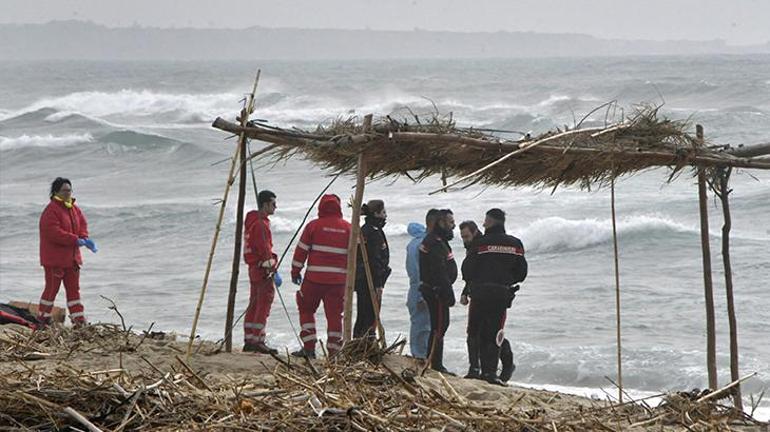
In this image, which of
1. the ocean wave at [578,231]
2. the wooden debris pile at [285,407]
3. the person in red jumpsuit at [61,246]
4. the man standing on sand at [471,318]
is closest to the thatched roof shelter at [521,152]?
the wooden debris pile at [285,407]

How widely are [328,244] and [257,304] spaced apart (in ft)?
3.24

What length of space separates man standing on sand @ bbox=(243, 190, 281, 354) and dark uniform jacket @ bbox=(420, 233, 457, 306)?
1278 mm

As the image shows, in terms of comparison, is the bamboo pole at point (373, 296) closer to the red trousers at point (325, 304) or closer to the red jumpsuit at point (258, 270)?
the red trousers at point (325, 304)

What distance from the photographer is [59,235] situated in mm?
11602

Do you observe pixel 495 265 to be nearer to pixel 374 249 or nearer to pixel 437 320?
pixel 437 320

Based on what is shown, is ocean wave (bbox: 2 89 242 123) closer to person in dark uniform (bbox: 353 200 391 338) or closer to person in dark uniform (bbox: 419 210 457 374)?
person in dark uniform (bbox: 353 200 391 338)

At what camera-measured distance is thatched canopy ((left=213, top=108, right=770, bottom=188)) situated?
823 cm

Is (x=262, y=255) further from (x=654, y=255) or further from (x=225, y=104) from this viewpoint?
(x=225, y=104)

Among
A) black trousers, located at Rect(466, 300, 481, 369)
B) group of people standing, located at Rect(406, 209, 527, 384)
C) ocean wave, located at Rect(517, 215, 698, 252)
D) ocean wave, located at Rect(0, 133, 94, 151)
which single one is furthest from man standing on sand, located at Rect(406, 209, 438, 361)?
ocean wave, located at Rect(0, 133, 94, 151)

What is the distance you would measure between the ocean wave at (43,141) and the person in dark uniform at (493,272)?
1410 inches

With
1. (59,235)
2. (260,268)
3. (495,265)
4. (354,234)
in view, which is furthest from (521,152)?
(59,235)

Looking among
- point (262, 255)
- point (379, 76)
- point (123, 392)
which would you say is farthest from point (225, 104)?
point (123, 392)

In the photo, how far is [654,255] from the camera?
70.6ft

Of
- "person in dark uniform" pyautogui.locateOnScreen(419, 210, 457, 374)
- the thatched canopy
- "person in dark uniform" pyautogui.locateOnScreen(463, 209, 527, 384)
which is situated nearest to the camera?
the thatched canopy
